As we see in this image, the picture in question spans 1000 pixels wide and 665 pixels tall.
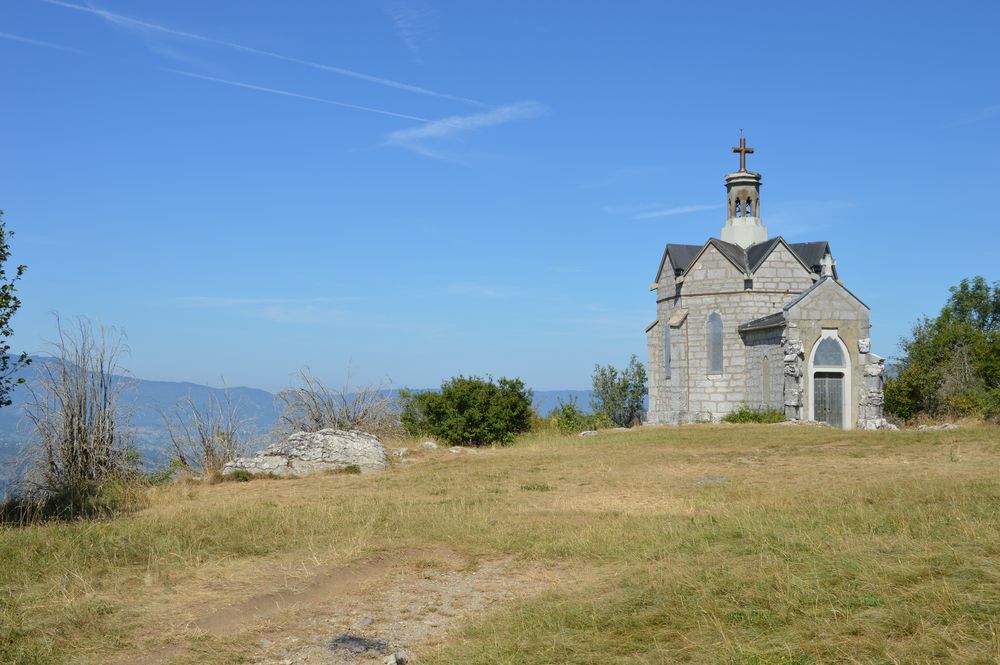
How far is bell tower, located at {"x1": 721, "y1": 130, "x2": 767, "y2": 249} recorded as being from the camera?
35.1 metres

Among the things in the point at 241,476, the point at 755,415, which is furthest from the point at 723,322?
the point at 241,476

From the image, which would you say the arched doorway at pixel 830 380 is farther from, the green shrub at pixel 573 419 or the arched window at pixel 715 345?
the green shrub at pixel 573 419

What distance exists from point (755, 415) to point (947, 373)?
7252 millimetres

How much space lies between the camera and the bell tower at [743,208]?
1382 inches

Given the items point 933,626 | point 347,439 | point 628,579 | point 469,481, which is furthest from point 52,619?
point 347,439

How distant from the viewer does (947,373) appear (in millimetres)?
30625

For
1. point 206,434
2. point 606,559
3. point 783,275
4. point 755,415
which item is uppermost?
point 783,275

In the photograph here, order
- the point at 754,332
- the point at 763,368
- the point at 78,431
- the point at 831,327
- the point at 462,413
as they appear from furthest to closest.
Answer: the point at 754,332 < the point at 763,368 < the point at 831,327 < the point at 462,413 < the point at 78,431

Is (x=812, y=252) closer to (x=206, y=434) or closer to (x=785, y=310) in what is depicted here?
(x=785, y=310)

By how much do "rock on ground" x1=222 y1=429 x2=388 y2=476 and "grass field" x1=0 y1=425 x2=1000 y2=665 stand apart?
6.12 feet

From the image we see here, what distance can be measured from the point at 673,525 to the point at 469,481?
6294 millimetres

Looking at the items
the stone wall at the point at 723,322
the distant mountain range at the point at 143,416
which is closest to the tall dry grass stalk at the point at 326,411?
the distant mountain range at the point at 143,416

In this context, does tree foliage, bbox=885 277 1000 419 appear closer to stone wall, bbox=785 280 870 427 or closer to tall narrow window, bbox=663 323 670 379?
stone wall, bbox=785 280 870 427

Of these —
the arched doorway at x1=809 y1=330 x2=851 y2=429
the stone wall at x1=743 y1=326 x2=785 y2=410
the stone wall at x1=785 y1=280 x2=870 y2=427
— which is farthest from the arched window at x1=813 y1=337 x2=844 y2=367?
the stone wall at x1=743 y1=326 x2=785 y2=410
